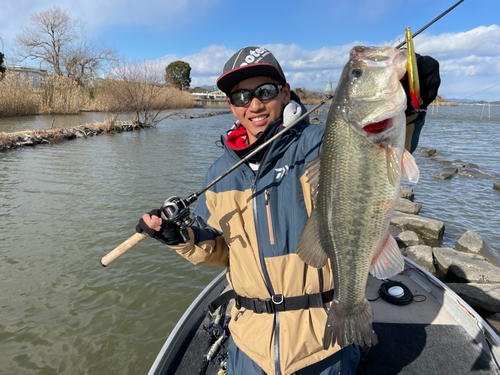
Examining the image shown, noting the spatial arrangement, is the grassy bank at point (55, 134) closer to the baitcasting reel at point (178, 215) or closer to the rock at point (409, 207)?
the baitcasting reel at point (178, 215)

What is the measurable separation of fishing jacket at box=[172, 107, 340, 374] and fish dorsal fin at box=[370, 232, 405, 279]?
0.34 metres

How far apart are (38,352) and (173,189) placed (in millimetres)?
6984

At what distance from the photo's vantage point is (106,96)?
29891mm

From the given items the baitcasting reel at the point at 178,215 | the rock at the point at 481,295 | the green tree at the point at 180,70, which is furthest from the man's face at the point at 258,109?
the green tree at the point at 180,70

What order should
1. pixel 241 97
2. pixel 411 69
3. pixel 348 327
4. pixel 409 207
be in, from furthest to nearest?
pixel 409 207
pixel 241 97
pixel 348 327
pixel 411 69

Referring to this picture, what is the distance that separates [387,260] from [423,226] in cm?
716

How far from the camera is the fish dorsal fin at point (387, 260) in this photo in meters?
1.79

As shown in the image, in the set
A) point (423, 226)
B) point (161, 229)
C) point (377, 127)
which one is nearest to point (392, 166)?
point (377, 127)

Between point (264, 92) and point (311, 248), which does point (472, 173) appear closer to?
point (264, 92)

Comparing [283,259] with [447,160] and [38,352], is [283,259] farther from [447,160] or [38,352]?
[447,160]

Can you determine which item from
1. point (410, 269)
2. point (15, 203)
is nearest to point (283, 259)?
point (410, 269)

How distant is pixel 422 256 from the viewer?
6207mm

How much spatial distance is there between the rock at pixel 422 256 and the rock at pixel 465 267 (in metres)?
0.17

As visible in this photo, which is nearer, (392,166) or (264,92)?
(392,166)
